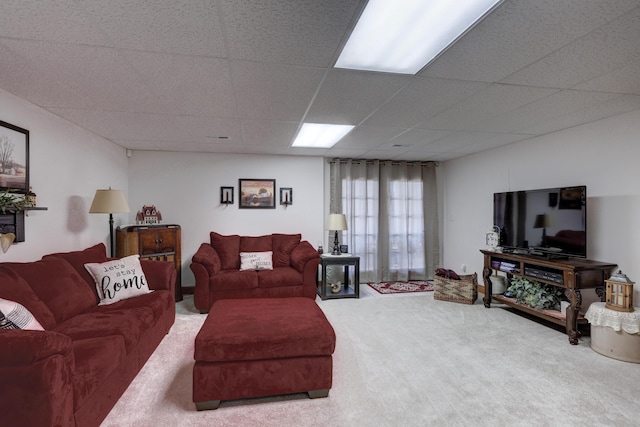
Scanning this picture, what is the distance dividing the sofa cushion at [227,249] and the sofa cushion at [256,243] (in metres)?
0.09

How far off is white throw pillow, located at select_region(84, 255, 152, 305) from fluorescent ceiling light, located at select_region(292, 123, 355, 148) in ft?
7.48

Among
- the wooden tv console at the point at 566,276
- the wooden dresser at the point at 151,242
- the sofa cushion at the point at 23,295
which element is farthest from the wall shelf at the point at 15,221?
the wooden tv console at the point at 566,276

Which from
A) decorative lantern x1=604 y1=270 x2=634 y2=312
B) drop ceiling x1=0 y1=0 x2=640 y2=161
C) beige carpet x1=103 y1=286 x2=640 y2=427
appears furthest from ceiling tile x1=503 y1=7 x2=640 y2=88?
beige carpet x1=103 y1=286 x2=640 y2=427

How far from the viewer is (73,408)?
1621 mm

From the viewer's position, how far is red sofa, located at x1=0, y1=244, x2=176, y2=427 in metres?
1.46

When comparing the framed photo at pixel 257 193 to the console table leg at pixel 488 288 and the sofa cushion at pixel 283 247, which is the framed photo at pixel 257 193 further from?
the console table leg at pixel 488 288

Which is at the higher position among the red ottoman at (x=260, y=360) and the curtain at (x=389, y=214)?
the curtain at (x=389, y=214)

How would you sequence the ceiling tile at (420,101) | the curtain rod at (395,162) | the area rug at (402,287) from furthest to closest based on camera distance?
the curtain rod at (395,162) → the area rug at (402,287) → the ceiling tile at (420,101)

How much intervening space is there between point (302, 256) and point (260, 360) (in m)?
2.37

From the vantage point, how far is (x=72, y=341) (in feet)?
6.45

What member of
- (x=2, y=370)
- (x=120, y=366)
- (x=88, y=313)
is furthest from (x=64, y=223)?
(x=2, y=370)

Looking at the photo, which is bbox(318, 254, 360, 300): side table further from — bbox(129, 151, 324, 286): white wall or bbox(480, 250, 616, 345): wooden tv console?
bbox(480, 250, 616, 345): wooden tv console

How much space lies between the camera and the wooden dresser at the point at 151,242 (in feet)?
13.5

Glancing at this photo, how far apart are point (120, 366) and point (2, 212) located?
153cm
